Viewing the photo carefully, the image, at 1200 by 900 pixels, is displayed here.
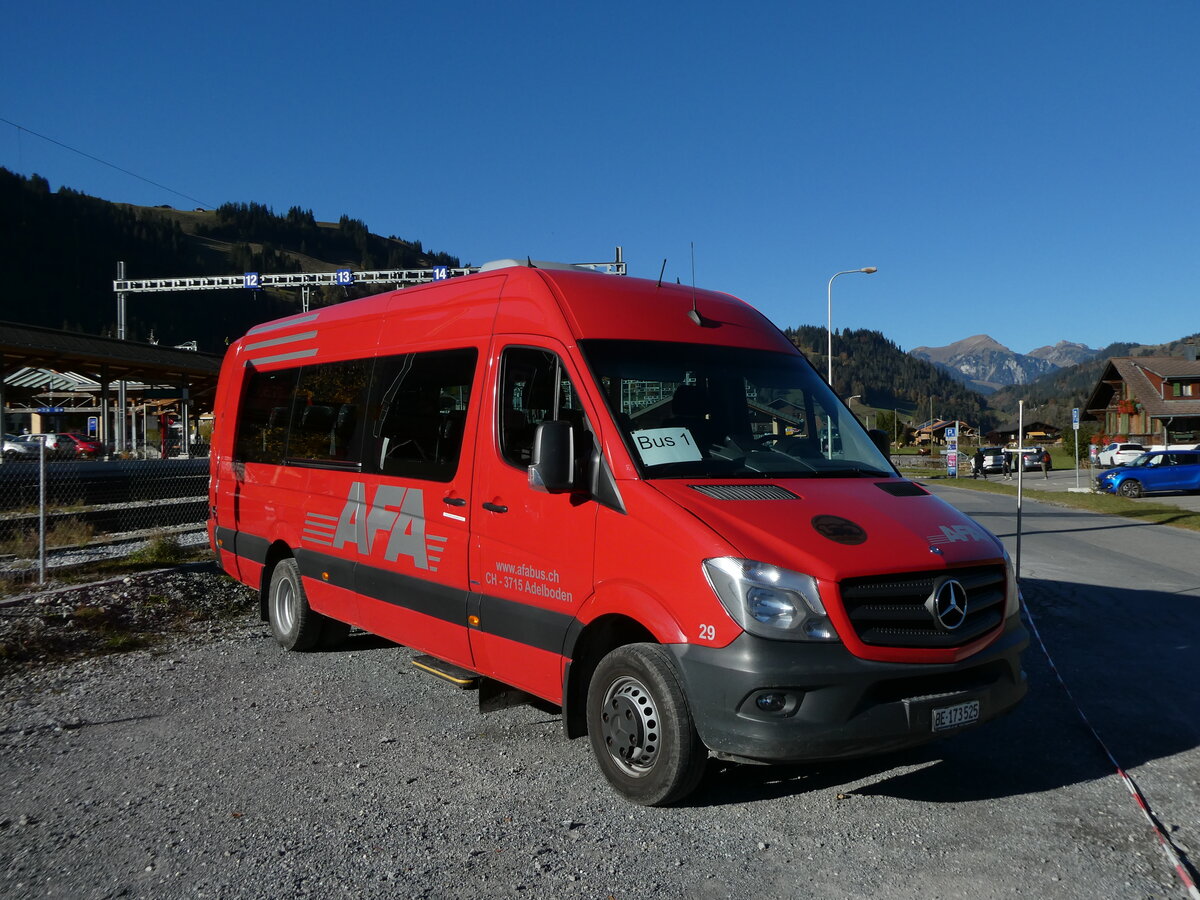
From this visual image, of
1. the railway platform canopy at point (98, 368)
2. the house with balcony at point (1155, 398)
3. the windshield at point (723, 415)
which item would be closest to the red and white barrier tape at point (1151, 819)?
the windshield at point (723, 415)

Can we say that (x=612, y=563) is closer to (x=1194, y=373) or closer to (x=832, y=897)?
(x=832, y=897)

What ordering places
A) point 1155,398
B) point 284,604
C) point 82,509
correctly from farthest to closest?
point 1155,398
point 82,509
point 284,604

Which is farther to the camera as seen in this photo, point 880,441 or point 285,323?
point 285,323

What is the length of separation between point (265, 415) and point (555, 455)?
4.67m

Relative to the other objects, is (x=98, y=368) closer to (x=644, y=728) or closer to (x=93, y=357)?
(x=93, y=357)

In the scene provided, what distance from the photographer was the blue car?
34344 mm

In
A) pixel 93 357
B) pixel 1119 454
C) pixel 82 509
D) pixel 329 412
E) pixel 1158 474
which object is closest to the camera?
pixel 329 412

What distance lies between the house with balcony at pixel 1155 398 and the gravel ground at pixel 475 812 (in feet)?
228

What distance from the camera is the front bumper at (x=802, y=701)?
386 cm

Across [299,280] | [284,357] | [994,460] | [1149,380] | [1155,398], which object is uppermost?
[299,280]

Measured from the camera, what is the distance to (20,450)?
37781mm

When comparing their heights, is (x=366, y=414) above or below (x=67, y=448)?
above

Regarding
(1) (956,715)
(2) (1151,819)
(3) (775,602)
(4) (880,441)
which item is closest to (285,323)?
(4) (880,441)

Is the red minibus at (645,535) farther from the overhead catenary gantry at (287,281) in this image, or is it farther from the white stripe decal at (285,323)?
the overhead catenary gantry at (287,281)
